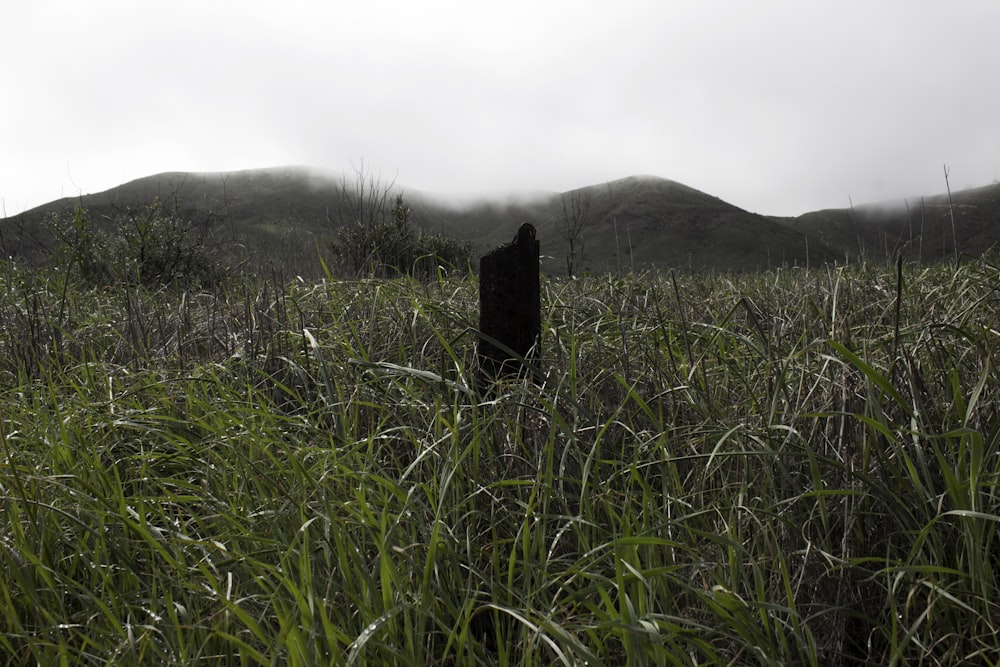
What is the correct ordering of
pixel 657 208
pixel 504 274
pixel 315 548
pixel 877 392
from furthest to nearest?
pixel 657 208 → pixel 504 274 → pixel 877 392 → pixel 315 548

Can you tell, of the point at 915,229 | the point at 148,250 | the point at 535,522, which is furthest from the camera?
the point at 148,250

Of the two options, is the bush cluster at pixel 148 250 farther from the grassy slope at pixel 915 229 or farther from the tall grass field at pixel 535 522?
the grassy slope at pixel 915 229

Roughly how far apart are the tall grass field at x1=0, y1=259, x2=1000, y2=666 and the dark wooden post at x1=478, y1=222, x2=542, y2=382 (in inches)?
6.1

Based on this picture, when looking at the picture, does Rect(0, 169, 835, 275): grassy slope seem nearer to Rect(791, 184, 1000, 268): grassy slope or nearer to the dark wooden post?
Rect(791, 184, 1000, 268): grassy slope

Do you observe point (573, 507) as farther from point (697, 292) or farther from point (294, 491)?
point (697, 292)

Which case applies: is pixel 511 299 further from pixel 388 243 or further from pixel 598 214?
pixel 598 214

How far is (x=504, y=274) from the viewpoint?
2.52 m

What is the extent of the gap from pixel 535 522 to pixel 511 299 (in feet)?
3.41

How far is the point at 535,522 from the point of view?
164 cm

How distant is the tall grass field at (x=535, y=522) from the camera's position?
1.41 metres

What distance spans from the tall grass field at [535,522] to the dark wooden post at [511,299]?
0.51 ft

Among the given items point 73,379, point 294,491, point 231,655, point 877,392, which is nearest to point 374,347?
point 294,491

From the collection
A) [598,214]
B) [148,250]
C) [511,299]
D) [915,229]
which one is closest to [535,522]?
[511,299]

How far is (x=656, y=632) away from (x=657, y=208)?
128 meters
